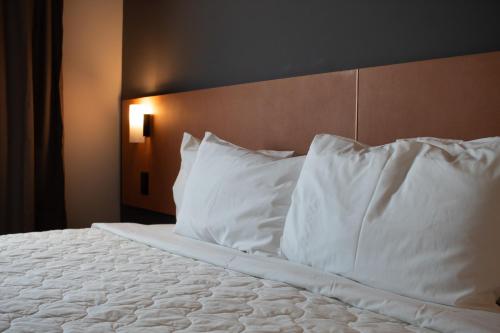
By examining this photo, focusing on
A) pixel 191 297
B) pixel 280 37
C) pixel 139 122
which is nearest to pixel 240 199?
pixel 191 297

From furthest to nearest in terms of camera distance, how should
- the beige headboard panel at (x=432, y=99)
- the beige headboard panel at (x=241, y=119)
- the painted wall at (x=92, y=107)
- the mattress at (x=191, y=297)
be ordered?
the painted wall at (x=92, y=107)
the beige headboard panel at (x=241, y=119)
the beige headboard panel at (x=432, y=99)
the mattress at (x=191, y=297)

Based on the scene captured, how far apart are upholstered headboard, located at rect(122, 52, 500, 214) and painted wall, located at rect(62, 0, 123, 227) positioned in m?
0.61

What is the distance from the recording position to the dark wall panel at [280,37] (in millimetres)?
1871

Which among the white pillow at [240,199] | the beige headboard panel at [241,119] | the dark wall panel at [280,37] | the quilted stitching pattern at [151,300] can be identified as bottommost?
the quilted stitching pattern at [151,300]

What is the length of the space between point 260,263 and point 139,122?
202 cm

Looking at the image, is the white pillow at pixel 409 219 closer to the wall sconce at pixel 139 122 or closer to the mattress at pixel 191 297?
the mattress at pixel 191 297

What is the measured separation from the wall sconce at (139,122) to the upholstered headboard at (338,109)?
5 centimetres

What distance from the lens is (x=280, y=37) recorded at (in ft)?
8.52

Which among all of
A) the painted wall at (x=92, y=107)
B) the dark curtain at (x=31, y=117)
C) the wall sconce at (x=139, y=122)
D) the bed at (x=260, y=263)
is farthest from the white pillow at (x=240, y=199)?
the painted wall at (x=92, y=107)

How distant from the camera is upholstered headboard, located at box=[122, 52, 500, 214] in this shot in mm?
1724

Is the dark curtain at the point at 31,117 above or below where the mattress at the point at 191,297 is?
above

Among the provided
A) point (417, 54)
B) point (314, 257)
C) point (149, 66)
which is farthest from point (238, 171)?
point (149, 66)

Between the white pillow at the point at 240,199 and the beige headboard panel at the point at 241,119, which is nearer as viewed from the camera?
the white pillow at the point at 240,199

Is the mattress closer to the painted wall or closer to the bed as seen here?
the bed
